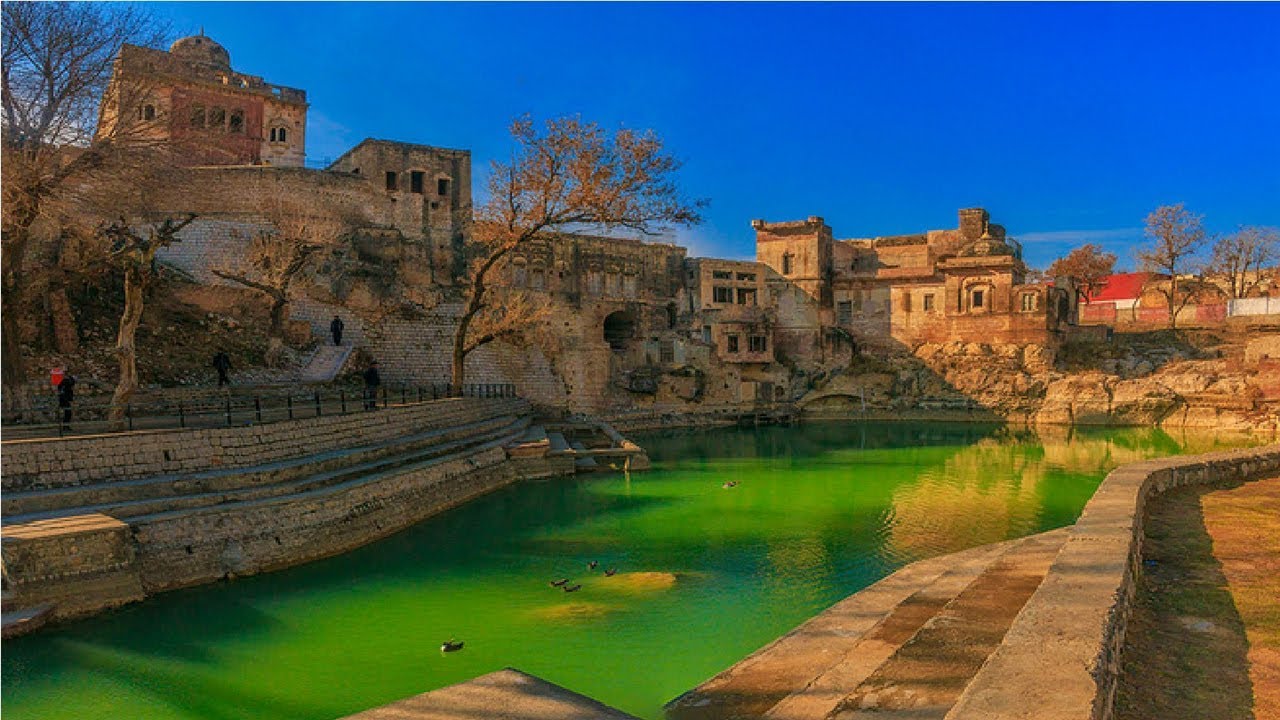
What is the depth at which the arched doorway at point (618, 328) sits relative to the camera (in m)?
42.3

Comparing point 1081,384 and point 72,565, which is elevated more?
point 1081,384

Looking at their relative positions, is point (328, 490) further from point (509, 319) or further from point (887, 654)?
point (509, 319)

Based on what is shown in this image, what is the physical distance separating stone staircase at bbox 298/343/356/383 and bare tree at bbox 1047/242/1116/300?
51.6 metres

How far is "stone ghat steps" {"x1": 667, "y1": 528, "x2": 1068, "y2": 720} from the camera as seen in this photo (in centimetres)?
537

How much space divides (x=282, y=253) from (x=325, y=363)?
5140 mm

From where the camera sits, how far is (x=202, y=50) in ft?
139

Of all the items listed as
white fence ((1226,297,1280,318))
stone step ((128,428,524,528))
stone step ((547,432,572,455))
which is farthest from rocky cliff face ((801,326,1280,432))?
stone step ((128,428,524,528))

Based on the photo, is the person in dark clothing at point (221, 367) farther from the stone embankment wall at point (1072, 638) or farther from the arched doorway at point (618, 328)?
the arched doorway at point (618, 328)

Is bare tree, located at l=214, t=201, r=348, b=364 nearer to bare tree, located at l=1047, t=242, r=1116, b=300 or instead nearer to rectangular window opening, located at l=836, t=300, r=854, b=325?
rectangular window opening, located at l=836, t=300, r=854, b=325

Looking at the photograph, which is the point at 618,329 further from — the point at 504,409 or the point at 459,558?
the point at 459,558

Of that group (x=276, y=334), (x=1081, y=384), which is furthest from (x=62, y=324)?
(x=1081, y=384)

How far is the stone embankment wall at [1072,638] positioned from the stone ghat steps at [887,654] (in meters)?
0.68

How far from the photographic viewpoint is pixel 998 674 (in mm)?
4023

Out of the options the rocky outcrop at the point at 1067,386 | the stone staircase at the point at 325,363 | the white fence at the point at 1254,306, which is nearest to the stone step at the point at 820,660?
the stone staircase at the point at 325,363
